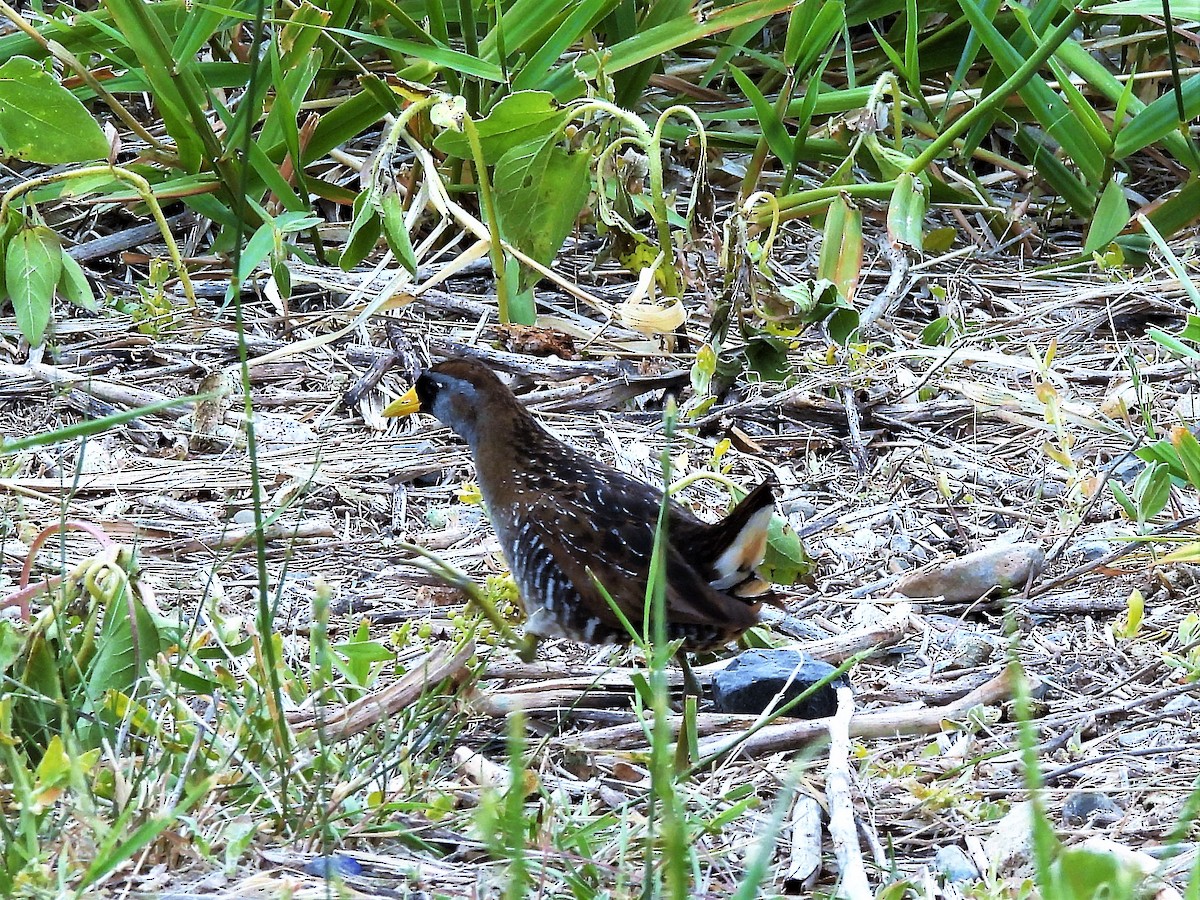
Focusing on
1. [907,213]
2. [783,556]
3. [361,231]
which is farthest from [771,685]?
[361,231]

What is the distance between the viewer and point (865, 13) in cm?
450

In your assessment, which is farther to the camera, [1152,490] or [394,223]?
[394,223]

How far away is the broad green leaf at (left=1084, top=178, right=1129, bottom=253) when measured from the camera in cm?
411

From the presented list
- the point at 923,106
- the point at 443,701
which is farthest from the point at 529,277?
the point at 443,701

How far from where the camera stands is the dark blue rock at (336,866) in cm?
173

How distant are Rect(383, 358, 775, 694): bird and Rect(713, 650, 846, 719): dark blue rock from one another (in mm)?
74

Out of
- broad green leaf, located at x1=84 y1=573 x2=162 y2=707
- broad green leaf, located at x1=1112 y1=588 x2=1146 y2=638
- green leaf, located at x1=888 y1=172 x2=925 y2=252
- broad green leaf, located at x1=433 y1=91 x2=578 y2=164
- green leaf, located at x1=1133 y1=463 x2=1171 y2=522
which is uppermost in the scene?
broad green leaf, located at x1=433 y1=91 x2=578 y2=164

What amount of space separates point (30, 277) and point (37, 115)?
371mm

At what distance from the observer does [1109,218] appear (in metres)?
4.12

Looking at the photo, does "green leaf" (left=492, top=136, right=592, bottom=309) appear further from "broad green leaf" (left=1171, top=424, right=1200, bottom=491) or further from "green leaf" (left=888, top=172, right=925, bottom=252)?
"broad green leaf" (left=1171, top=424, right=1200, bottom=491)

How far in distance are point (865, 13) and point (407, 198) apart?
60.2 inches

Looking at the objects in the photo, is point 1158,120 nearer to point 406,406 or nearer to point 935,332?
point 935,332

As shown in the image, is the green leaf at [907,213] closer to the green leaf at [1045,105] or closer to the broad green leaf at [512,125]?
the green leaf at [1045,105]

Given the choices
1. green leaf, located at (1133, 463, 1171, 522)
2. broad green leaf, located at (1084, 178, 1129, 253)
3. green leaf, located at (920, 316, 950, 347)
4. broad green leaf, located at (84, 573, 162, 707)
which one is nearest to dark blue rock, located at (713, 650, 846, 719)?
green leaf, located at (1133, 463, 1171, 522)
